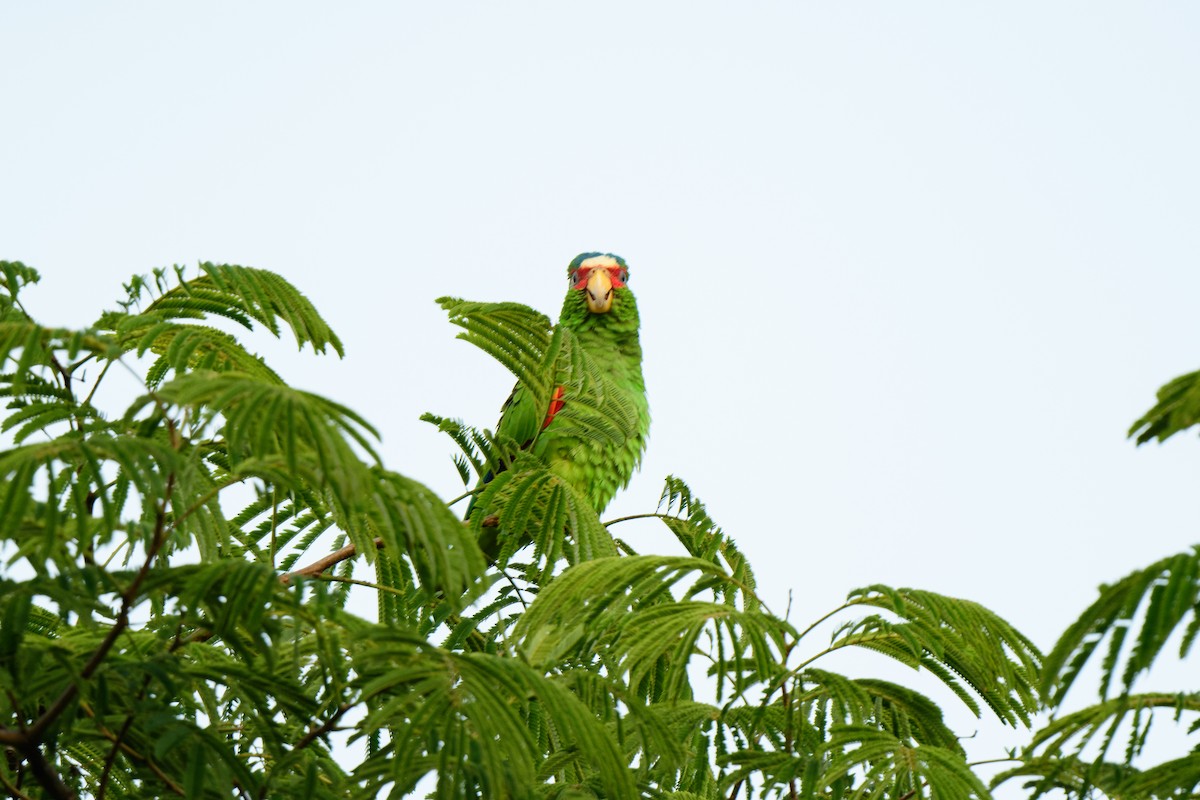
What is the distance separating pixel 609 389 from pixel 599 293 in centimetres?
207

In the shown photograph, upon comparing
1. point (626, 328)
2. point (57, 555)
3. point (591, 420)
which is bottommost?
point (57, 555)

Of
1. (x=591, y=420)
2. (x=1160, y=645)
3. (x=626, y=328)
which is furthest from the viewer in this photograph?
(x=626, y=328)

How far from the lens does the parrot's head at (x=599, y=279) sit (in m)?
5.69

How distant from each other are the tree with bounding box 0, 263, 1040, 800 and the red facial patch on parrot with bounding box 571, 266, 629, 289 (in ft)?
9.13

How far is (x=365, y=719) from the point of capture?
182 cm

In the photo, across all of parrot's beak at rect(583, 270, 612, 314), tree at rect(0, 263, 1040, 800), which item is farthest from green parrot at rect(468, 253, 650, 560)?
tree at rect(0, 263, 1040, 800)

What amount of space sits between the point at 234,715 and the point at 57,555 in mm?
824

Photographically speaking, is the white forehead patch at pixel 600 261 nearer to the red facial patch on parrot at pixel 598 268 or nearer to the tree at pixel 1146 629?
the red facial patch on parrot at pixel 598 268

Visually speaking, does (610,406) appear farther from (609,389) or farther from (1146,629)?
(1146,629)

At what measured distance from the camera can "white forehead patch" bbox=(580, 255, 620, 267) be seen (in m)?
5.95

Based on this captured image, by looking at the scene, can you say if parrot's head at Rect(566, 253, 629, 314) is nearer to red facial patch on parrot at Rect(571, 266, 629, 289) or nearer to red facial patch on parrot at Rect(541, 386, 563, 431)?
red facial patch on parrot at Rect(571, 266, 629, 289)

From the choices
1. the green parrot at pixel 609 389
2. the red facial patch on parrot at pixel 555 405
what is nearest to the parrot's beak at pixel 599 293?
the green parrot at pixel 609 389

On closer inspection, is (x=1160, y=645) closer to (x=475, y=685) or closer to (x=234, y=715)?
(x=475, y=685)

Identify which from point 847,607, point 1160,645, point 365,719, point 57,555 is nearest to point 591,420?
point 847,607
